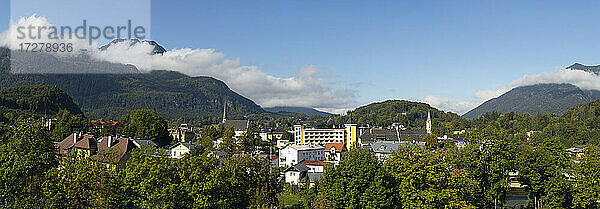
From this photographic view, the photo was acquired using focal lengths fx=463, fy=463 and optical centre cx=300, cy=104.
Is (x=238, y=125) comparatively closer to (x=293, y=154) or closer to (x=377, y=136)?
(x=377, y=136)

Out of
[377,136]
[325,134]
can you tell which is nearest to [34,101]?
[325,134]

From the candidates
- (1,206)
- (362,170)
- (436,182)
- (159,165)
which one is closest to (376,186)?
(362,170)

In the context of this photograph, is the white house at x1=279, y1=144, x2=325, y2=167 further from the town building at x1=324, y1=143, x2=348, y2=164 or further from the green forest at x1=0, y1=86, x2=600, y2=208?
the green forest at x1=0, y1=86, x2=600, y2=208

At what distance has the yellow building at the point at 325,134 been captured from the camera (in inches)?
3775

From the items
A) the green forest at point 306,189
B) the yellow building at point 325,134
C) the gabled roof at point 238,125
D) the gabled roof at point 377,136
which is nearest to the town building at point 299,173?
the green forest at point 306,189

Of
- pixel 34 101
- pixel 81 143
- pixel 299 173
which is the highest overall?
pixel 34 101

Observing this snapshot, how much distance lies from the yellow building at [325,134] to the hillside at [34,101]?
55.8m

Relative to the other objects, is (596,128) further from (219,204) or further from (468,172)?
(219,204)

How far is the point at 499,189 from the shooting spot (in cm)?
2675

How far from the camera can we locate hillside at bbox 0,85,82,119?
99.0 metres

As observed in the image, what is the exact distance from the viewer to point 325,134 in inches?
3878

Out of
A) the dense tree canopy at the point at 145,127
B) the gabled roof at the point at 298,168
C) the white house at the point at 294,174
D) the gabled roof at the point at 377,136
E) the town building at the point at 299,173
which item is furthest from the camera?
the gabled roof at the point at 377,136

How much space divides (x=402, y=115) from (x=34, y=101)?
348 feet

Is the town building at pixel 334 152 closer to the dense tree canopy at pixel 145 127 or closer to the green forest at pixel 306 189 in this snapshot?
the dense tree canopy at pixel 145 127
